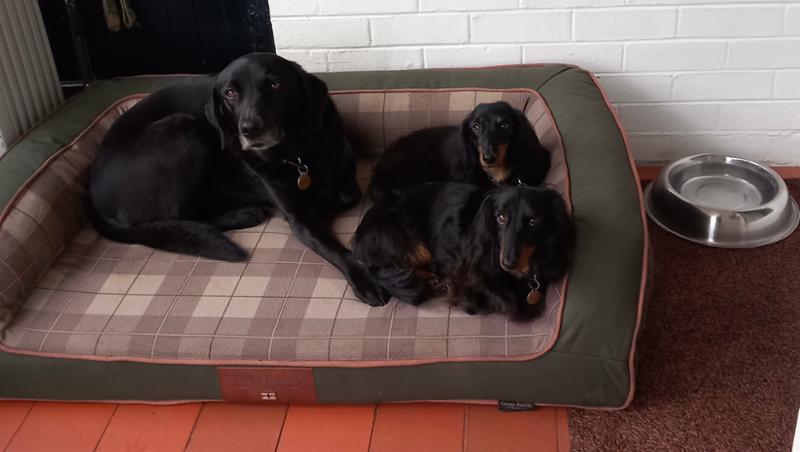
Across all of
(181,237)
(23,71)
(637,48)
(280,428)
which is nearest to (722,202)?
(637,48)

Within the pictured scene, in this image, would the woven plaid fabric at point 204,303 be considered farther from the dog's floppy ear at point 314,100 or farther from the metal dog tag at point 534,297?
the dog's floppy ear at point 314,100

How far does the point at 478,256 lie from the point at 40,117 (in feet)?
5.22

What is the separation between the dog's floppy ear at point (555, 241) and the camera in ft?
5.49

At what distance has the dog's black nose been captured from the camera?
75.3 inches

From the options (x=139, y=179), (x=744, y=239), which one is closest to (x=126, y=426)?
(x=139, y=179)

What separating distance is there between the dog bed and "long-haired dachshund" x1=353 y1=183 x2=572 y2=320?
5 centimetres

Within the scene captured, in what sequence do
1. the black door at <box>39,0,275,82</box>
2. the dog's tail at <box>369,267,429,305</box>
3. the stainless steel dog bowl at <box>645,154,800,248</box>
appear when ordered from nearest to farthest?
the dog's tail at <box>369,267,429,305</box> < the stainless steel dog bowl at <box>645,154,800,248</box> < the black door at <box>39,0,275,82</box>

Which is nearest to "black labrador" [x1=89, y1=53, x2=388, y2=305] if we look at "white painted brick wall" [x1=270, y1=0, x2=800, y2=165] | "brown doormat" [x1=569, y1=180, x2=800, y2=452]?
"white painted brick wall" [x1=270, y1=0, x2=800, y2=165]

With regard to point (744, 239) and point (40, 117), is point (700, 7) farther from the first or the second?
point (40, 117)

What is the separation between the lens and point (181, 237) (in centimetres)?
209

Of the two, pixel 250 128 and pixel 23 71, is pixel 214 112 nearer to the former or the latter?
pixel 250 128

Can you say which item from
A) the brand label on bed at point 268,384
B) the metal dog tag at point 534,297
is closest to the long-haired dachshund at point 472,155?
the metal dog tag at point 534,297

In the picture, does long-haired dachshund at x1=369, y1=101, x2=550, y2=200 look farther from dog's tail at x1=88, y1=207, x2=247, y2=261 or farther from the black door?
the black door

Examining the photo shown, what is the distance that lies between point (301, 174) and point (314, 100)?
209 mm
